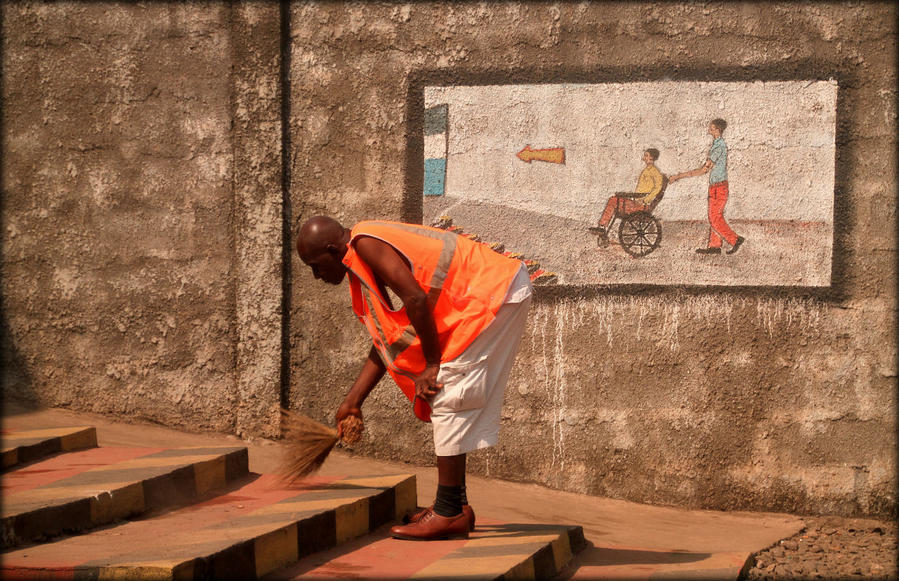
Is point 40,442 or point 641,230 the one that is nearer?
point 40,442

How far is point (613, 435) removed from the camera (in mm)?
4754

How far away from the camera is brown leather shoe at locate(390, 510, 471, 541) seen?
323 cm

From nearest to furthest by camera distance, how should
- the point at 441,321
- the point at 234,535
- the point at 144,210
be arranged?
the point at 234,535 → the point at 441,321 → the point at 144,210

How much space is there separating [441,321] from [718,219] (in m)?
2.18

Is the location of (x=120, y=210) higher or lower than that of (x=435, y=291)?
higher

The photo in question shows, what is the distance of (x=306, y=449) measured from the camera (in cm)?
369

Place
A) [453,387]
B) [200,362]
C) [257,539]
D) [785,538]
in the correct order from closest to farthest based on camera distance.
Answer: [257,539] < [453,387] < [785,538] < [200,362]

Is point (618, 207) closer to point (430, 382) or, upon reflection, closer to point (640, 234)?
point (640, 234)

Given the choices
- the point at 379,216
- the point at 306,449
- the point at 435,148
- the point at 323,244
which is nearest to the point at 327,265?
the point at 323,244

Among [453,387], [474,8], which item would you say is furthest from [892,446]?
[474,8]

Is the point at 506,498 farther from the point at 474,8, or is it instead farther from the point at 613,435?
the point at 474,8

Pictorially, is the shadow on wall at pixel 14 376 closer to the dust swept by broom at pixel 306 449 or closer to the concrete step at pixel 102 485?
the concrete step at pixel 102 485

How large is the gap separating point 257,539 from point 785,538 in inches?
107

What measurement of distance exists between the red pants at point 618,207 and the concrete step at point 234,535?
5.94ft
